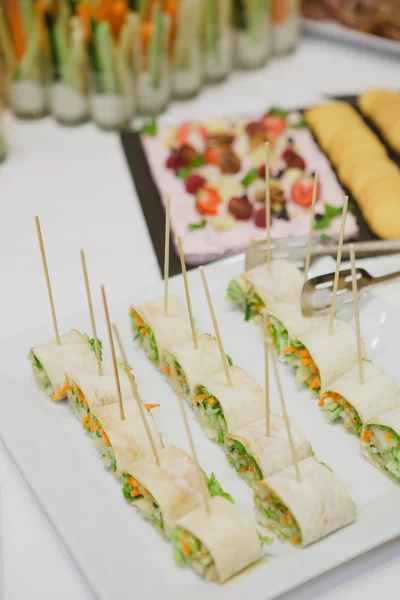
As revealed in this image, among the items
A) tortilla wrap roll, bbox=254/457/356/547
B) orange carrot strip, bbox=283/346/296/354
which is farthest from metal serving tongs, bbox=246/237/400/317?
tortilla wrap roll, bbox=254/457/356/547

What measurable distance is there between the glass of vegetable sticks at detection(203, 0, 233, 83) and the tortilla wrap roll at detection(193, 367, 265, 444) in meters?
2.26

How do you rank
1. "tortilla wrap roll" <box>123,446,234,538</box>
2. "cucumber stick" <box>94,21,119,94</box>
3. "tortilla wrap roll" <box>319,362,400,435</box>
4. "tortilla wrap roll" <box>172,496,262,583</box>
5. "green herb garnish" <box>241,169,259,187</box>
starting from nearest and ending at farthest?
"tortilla wrap roll" <box>172,496,262,583</box>, "tortilla wrap roll" <box>123,446,234,538</box>, "tortilla wrap roll" <box>319,362,400,435</box>, "green herb garnish" <box>241,169,259,187</box>, "cucumber stick" <box>94,21,119,94</box>

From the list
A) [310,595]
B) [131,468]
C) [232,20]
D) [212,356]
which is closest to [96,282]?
[212,356]

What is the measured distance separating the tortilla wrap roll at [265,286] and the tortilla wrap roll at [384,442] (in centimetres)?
60

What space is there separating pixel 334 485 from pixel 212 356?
1.94ft

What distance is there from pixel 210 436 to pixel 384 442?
495 mm

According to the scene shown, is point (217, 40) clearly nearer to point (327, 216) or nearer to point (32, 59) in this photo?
point (32, 59)

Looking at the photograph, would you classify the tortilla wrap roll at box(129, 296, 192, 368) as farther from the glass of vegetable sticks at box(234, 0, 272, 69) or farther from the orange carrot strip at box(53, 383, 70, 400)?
the glass of vegetable sticks at box(234, 0, 272, 69)

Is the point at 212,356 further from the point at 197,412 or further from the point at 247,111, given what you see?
the point at 247,111

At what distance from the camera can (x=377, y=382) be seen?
83.4 inches

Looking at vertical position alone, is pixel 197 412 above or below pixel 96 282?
below

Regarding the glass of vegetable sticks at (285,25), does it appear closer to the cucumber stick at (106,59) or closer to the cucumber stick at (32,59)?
the cucumber stick at (106,59)

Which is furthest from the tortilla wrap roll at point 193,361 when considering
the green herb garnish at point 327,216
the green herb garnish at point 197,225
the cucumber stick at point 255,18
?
the cucumber stick at point 255,18

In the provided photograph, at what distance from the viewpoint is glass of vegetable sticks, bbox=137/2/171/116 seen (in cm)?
352
